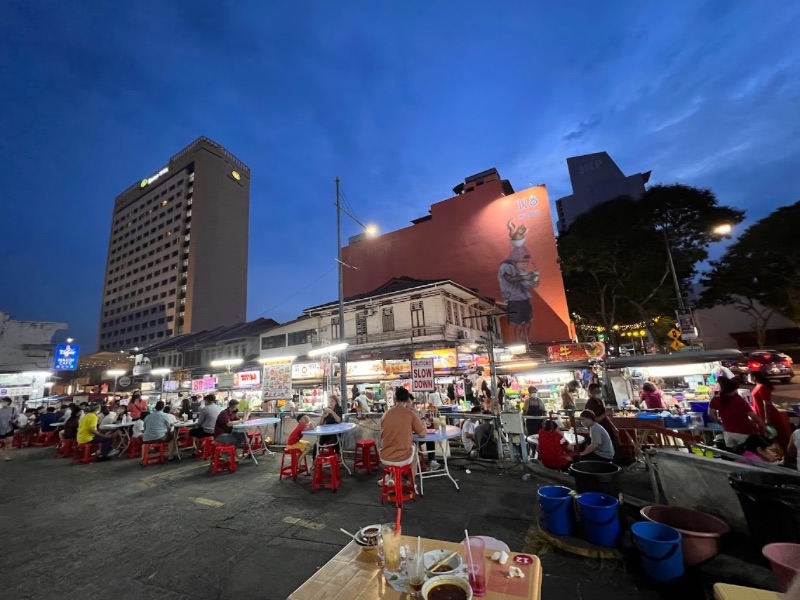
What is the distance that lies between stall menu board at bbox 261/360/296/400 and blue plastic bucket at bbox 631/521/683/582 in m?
10.6

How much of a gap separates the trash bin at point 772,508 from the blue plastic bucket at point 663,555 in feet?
3.12

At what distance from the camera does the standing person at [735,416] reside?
6152 millimetres

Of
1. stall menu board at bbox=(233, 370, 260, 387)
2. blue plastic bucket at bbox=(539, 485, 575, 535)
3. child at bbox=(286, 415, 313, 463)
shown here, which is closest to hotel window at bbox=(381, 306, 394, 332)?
stall menu board at bbox=(233, 370, 260, 387)

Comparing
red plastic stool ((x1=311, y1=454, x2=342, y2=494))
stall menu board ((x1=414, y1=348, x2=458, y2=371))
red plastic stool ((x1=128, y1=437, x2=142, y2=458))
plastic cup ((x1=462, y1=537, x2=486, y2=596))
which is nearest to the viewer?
plastic cup ((x1=462, y1=537, x2=486, y2=596))

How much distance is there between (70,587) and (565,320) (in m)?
31.3

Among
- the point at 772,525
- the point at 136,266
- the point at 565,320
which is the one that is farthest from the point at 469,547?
the point at 136,266

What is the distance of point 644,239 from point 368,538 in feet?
97.9

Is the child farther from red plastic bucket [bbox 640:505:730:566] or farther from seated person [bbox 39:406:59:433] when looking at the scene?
seated person [bbox 39:406:59:433]

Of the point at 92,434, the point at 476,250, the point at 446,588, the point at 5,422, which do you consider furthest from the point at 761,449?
the point at 476,250

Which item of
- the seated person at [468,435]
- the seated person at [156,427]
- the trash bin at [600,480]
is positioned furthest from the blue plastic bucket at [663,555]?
the seated person at [156,427]

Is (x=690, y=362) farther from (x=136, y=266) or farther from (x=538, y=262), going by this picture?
(x=136, y=266)

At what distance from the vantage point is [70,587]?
407cm

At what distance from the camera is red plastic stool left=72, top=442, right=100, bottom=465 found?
38.0 ft

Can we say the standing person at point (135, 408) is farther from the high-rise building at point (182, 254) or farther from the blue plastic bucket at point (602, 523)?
the high-rise building at point (182, 254)
